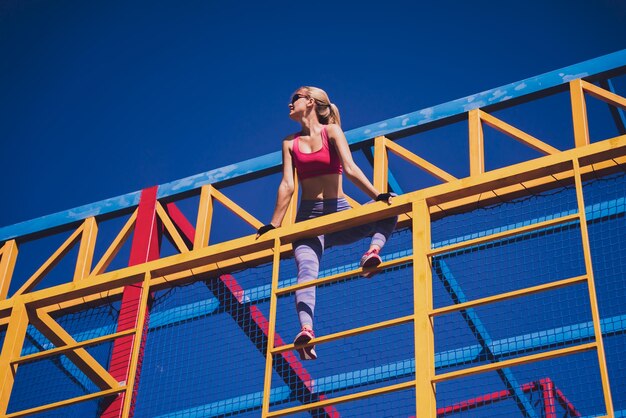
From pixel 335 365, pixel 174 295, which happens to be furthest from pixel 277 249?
pixel 174 295

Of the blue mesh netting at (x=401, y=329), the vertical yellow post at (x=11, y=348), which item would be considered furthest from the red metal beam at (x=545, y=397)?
the vertical yellow post at (x=11, y=348)

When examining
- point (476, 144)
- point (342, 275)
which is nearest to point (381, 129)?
point (476, 144)

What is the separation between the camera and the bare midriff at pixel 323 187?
9219 millimetres

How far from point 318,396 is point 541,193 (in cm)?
281

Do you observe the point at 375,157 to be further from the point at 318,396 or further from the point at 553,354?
the point at 553,354

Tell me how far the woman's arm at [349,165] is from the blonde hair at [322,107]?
0.82ft

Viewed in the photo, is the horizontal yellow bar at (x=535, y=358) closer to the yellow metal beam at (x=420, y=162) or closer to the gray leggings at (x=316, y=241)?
the gray leggings at (x=316, y=241)

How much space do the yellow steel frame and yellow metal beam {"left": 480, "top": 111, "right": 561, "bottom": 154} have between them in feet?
0.04

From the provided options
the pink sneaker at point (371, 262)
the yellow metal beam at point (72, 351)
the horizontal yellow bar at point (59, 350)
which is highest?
the yellow metal beam at point (72, 351)

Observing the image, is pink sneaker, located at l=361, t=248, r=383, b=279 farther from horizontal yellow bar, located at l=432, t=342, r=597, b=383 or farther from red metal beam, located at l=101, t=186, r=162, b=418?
red metal beam, located at l=101, t=186, r=162, b=418

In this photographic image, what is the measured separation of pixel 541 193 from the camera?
9.88m

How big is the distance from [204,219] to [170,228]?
48 centimetres

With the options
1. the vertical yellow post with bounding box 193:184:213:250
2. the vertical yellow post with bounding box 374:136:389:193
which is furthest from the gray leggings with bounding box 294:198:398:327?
the vertical yellow post with bounding box 193:184:213:250

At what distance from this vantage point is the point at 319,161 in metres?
9.27
